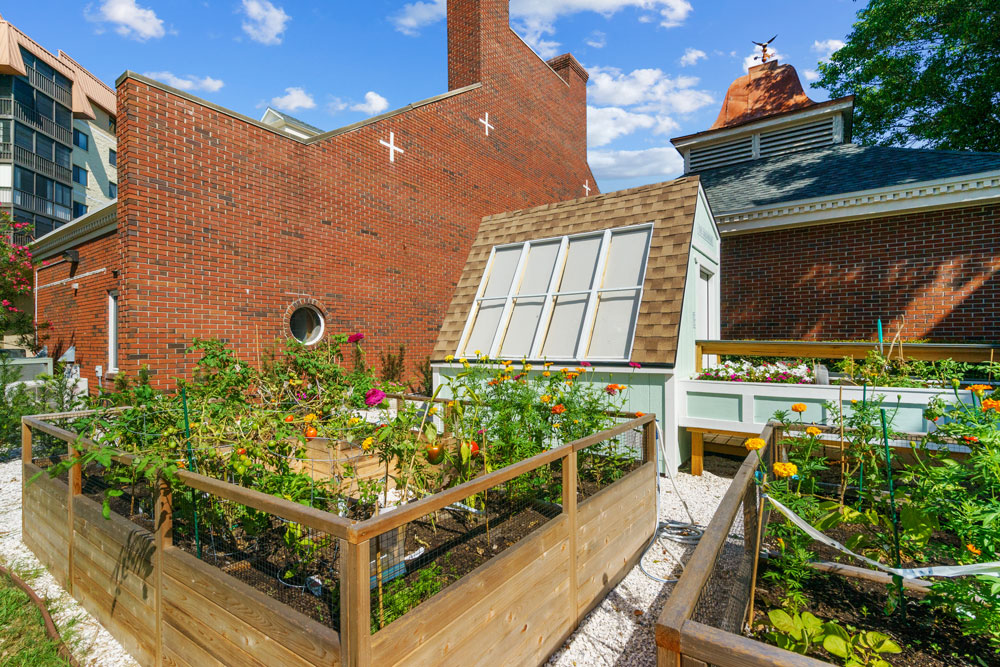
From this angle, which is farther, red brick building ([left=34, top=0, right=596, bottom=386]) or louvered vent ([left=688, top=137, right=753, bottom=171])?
louvered vent ([left=688, top=137, right=753, bottom=171])

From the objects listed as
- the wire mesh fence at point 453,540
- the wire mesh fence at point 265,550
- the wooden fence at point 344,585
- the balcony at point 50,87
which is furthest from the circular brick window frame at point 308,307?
the balcony at point 50,87

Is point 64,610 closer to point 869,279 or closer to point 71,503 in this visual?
point 71,503

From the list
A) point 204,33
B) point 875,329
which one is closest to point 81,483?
point 204,33

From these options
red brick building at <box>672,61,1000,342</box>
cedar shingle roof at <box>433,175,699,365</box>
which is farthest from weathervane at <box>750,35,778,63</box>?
cedar shingle roof at <box>433,175,699,365</box>

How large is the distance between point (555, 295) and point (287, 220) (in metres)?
4.55

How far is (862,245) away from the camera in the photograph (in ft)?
26.4

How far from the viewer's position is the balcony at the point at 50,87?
2752 centimetres

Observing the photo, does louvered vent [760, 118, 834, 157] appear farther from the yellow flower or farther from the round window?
the yellow flower

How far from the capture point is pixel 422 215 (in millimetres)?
10234

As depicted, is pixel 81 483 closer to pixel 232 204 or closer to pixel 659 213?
pixel 232 204

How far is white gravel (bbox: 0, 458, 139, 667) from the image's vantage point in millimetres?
2787

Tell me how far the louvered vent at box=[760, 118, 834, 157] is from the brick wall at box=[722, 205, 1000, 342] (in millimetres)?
3959

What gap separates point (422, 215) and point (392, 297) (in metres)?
2.01

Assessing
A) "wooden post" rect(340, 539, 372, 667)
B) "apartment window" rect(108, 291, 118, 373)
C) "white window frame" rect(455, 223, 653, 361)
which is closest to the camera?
"wooden post" rect(340, 539, 372, 667)
